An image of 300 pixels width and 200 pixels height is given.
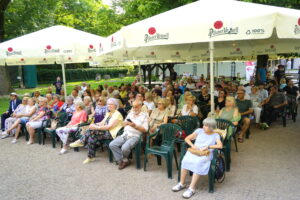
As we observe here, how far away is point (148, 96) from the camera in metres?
7.12

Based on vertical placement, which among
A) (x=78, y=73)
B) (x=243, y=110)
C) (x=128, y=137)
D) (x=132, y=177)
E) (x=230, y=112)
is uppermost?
(x=78, y=73)

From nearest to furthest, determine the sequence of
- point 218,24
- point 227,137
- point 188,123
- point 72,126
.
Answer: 1. point 218,24
2. point 227,137
3. point 188,123
4. point 72,126

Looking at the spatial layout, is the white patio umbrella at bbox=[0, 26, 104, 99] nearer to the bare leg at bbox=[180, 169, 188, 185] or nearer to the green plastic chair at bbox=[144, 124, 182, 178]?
the green plastic chair at bbox=[144, 124, 182, 178]

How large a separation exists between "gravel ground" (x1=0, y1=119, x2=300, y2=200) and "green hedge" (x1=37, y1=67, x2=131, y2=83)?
90.1 feet

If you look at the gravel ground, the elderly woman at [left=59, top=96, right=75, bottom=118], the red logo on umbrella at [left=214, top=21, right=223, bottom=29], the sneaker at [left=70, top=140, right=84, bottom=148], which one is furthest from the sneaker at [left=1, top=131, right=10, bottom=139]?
the red logo on umbrella at [left=214, top=21, right=223, bottom=29]

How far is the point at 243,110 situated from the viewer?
6.70 m

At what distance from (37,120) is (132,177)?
12.6ft

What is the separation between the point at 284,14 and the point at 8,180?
5.47 m

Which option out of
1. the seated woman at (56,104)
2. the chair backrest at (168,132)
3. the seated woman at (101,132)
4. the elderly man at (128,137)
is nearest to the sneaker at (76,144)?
the seated woman at (101,132)

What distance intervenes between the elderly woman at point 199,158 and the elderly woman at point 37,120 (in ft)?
15.0

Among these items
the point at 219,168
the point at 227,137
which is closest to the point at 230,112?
the point at 227,137

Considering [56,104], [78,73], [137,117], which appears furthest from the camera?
[78,73]

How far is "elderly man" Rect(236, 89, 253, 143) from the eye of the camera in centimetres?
639

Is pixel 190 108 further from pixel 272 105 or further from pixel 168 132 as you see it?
pixel 272 105
